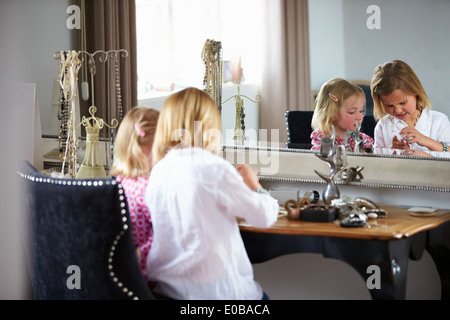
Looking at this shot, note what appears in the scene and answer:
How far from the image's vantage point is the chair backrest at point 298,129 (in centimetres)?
258

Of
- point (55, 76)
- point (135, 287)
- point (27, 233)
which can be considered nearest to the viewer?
point (135, 287)

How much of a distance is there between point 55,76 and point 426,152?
1.64 m

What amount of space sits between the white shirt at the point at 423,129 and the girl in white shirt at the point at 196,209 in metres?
0.68

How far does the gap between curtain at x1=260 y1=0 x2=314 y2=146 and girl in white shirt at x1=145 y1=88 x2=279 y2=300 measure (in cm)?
67

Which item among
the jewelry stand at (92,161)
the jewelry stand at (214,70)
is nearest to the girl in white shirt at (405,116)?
the jewelry stand at (214,70)

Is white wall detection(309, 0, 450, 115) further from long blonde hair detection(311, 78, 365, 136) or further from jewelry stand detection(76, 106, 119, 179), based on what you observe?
jewelry stand detection(76, 106, 119, 179)

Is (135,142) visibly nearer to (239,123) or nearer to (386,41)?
(239,123)

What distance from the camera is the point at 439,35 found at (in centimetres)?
229

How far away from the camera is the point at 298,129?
2607 mm

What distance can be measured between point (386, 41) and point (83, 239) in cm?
125

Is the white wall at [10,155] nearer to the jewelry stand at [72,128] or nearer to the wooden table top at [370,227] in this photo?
the jewelry stand at [72,128]

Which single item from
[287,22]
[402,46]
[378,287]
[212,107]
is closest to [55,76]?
[287,22]
